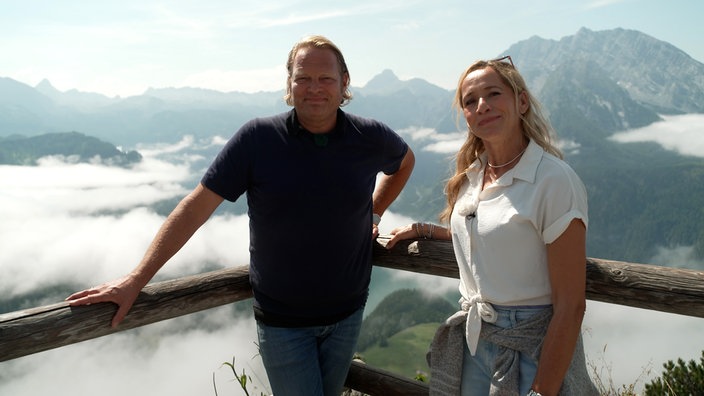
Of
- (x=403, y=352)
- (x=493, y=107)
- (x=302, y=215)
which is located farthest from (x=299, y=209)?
(x=403, y=352)

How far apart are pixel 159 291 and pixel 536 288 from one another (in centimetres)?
197

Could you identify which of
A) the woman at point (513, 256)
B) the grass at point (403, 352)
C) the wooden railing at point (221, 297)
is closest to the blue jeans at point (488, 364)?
the woman at point (513, 256)

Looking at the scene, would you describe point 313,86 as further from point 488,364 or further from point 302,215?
point 488,364

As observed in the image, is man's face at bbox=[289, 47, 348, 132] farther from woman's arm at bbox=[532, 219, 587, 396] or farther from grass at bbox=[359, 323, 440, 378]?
grass at bbox=[359, 323, 440, 378]

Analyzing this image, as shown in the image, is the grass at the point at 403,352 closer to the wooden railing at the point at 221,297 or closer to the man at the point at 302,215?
the wooden railing at the point at 221,297

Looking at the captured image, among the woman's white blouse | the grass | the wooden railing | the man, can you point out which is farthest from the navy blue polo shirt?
the grass

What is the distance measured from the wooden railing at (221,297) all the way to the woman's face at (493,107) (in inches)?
33.5

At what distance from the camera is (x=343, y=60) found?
126 inches

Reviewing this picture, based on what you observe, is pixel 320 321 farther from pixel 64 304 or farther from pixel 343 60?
pixel 343 60

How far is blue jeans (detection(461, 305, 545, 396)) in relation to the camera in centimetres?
235

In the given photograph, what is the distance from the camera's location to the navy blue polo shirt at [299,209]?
293 cm

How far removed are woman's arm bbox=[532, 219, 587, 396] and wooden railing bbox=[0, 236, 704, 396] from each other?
0.54 m

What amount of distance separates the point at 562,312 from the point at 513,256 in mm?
304

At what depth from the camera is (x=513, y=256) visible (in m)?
2.33
